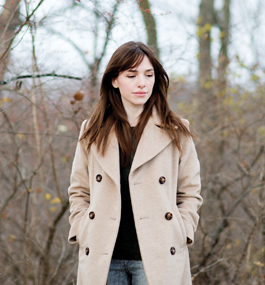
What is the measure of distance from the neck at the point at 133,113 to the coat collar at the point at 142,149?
4.1 inches

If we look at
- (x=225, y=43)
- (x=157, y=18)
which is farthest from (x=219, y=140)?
(x=157, y=18)

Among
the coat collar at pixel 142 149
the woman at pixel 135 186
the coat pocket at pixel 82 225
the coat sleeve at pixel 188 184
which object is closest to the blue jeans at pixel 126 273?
the woman at pixel 135 186

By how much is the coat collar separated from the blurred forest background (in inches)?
38.2

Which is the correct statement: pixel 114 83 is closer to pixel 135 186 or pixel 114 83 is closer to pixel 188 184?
pixel 135 186

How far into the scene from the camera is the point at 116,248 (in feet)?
7.60

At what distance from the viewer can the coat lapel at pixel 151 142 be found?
7.65 feet

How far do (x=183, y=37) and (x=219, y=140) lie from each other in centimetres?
195

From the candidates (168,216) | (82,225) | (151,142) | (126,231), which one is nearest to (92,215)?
(82,225)

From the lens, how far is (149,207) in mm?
2271

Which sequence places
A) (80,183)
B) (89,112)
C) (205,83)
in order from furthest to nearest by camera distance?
(205,83) → (89,112) → (80,183)

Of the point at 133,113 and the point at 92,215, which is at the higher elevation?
the point at 133,113

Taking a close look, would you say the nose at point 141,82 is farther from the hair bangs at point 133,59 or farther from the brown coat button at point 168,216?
the brown coat button at point 168,216

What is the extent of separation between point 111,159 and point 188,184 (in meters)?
0.53

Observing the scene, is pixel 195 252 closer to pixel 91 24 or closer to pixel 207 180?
pixel 207 180
